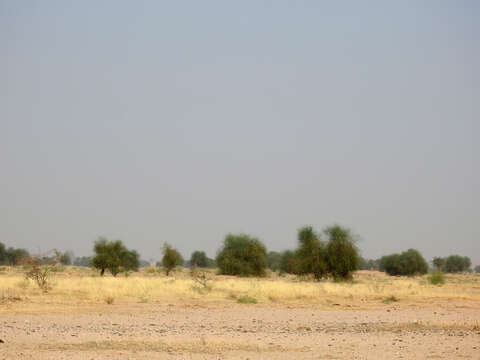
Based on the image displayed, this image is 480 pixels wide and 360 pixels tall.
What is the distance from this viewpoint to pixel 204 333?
1527 cm

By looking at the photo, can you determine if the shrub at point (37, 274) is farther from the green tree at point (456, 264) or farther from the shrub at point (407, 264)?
the green tree at point (456, 264)

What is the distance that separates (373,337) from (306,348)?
266cm

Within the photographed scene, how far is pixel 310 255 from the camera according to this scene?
47.4 metres

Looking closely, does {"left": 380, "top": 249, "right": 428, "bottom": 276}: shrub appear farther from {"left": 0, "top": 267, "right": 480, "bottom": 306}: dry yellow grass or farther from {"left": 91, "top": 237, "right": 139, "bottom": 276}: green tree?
{"left": 0, "top": 267, "right": 480, "bottom": 306}: dry yellow grass

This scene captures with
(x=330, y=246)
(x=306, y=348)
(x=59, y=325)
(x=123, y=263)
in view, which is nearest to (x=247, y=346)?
(x=306, y=348)

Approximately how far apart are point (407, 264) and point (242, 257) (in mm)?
38340

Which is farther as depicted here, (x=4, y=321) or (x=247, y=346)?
(x=4, y=321)

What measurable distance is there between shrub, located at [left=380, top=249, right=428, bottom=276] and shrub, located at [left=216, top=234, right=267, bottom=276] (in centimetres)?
3610

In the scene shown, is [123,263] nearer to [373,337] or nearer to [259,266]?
[259,266]

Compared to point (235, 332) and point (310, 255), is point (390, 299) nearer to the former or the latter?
point (235, 332)

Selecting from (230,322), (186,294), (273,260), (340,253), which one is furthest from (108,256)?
(273,260)

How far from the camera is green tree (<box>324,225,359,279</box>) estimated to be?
4631 centimetres

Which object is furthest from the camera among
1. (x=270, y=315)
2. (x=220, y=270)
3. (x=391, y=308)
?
(x=220, y=270)

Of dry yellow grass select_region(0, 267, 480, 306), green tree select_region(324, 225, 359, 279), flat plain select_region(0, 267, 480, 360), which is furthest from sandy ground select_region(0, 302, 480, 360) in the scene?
green tree select_region(324, 225, 359, 279)
